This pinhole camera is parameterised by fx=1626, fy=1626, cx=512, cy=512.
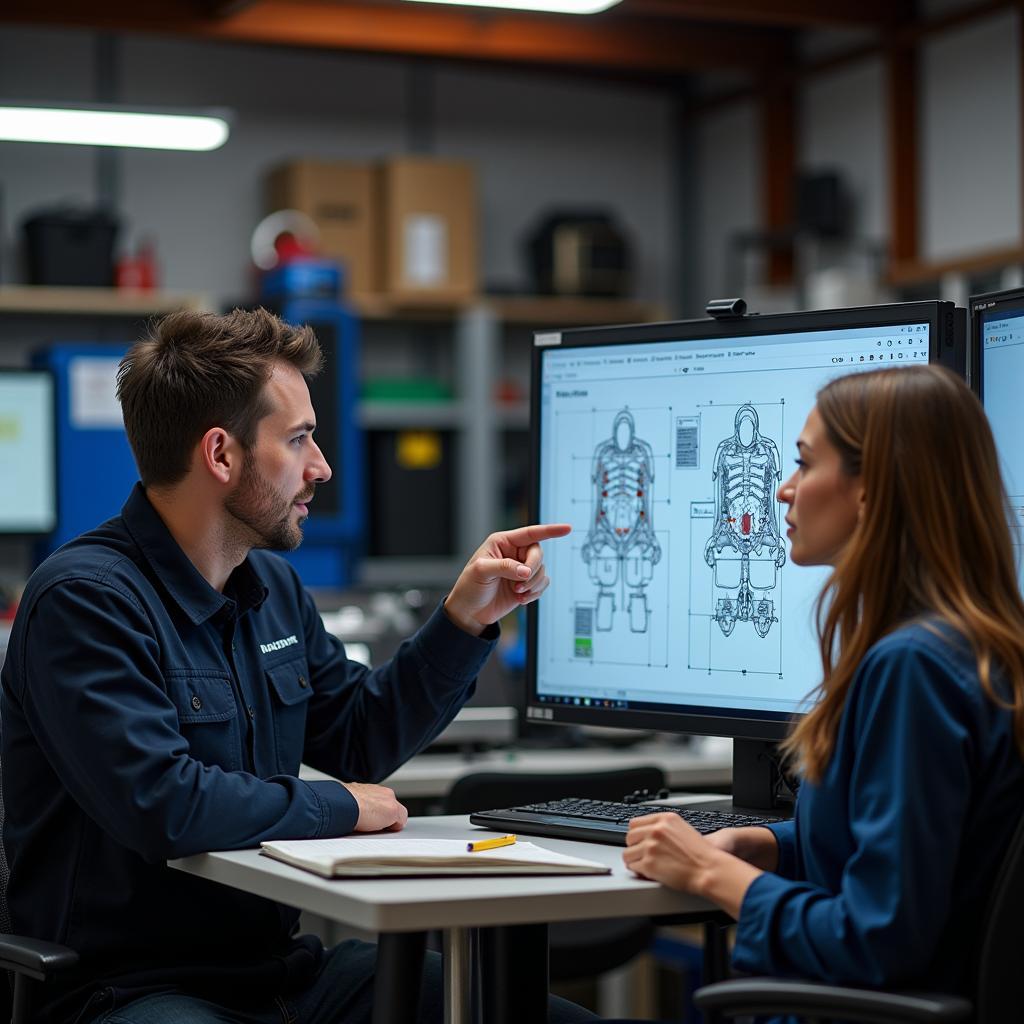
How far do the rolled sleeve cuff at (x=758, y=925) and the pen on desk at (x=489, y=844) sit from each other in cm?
27

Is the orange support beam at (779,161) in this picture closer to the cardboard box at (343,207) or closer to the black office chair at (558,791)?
the cardboard box at (343,207)

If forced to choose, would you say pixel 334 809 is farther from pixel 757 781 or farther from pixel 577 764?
pixel 577 764

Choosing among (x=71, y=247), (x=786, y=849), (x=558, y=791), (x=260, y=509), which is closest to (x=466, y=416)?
(x=71, y=247)

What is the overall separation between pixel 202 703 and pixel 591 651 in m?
0.48

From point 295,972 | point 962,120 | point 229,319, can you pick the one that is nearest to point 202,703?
point 295,972

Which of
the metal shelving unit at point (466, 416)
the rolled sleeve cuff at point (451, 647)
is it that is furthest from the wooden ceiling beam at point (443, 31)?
the rolled sleeve cuff at point (451, 647)

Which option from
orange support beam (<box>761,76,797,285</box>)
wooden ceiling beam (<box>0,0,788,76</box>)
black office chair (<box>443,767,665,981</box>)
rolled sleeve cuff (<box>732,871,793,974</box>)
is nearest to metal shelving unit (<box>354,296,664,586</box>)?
orange support beam (<box>761,76,797,285</box>)

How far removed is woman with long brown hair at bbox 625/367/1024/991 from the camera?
1.32 m

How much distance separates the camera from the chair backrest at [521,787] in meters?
2.63

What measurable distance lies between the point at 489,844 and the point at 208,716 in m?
0.37

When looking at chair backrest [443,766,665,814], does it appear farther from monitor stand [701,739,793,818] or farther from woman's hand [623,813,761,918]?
woman's hand [623,813,761,918]

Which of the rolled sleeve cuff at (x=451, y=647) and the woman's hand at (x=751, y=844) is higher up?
the rolled sleeve cuff at (x=451, y=647)

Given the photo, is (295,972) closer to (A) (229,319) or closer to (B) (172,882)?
(B) (172,882)

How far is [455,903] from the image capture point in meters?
1.37
